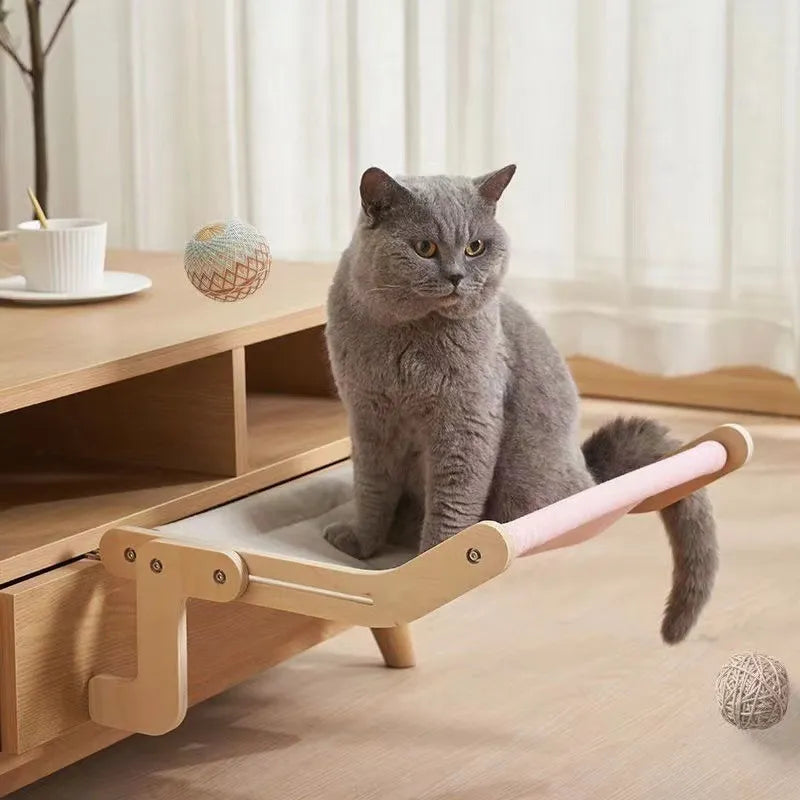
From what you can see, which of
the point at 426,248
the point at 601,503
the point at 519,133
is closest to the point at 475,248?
the point at 426,248

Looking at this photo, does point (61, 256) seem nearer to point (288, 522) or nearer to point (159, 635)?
point (288, 522)

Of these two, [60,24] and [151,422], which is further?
[60,24]

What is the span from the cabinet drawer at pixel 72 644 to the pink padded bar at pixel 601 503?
1.16 feet

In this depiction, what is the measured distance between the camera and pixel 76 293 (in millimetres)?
1590

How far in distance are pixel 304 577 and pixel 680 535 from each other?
419 millimetres

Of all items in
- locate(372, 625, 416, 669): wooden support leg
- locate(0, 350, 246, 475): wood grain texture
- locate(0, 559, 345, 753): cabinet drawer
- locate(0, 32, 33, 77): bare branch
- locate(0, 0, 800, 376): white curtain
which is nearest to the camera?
locate(0, 559, 345, 753): cabinet drawer

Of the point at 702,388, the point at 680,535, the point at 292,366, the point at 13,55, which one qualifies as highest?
the point at 13,55

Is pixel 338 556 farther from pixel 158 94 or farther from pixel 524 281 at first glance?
pixel 158 94

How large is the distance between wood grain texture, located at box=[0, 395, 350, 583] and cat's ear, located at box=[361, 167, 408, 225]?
0.32 metres

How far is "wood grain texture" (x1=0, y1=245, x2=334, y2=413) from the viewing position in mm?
1282

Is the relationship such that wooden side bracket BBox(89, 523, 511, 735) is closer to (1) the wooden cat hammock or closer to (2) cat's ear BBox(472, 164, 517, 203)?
(1) the wooden cat hammock

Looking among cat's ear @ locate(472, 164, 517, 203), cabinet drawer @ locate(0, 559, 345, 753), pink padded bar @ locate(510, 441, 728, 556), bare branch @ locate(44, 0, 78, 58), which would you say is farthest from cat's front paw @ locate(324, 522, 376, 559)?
bare branch @ locate(44, 0, 78, 58)

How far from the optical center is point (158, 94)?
3.16 m

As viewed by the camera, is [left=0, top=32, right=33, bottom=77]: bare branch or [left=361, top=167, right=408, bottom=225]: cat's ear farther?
[left=0, top=32, right=33, bottom=77]: bare branch
